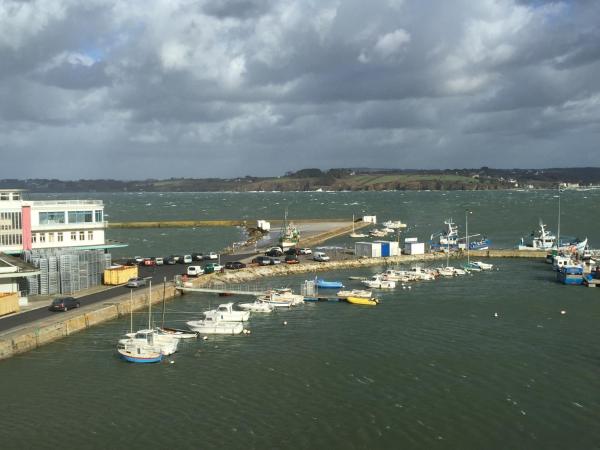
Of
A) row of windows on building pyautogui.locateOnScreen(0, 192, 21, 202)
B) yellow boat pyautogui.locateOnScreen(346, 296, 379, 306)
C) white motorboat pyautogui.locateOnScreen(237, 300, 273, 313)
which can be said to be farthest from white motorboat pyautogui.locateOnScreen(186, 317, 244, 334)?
row of windows on building pyautogui.locateOnScreen(0, 192, 21, 202)

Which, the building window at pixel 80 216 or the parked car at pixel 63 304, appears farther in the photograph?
the building window at pixel 80 216

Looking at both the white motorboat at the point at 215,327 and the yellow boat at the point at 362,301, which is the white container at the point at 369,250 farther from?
the white motorboat at the point at 215,327

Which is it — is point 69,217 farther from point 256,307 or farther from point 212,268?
point 256,307

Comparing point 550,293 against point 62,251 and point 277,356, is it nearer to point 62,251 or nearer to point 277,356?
point 277,356

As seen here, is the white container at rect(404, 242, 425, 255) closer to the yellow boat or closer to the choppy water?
the yellow boat

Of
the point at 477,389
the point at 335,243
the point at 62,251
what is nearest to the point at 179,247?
the point at 335,243

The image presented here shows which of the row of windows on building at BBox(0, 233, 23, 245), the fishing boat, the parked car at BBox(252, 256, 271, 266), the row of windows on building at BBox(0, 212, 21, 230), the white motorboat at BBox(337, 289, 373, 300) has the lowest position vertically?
the fishing boat

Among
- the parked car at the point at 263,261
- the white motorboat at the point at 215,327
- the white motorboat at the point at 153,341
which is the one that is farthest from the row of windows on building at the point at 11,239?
the parked car at the point at 263,261
